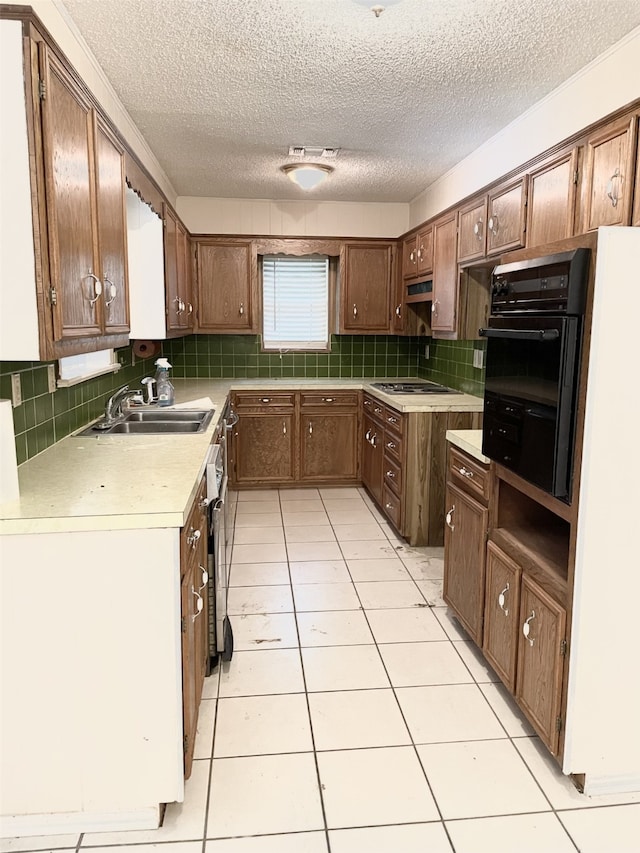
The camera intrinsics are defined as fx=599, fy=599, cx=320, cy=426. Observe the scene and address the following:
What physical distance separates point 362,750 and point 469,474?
3.72ft

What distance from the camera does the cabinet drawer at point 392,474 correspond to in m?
3.91

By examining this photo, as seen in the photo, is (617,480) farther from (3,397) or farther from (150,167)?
(150,167)

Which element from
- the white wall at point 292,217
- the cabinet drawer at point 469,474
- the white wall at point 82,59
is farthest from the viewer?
the white wall at point 292,217

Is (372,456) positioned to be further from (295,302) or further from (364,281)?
(295,302)

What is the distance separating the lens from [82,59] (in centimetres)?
230

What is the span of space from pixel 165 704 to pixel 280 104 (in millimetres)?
2656

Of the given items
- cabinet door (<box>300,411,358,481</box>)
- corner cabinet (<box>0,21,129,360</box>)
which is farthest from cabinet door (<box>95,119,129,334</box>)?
cabinet door (<box>300,411,358,481</box>)

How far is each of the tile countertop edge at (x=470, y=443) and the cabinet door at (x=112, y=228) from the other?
1466 mm

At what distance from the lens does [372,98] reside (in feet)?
9.22

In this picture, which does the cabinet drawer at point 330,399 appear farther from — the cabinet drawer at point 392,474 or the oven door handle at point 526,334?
the oven door handle at point 526,334

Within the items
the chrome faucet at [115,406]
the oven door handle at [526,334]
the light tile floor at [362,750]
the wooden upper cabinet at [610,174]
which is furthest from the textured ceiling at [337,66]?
the light tile floor at [362,750]

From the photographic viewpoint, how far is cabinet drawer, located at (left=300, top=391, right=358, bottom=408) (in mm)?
4957

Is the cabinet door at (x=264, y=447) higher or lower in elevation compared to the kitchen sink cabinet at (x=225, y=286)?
lower

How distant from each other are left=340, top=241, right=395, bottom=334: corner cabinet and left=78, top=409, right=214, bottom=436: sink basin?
6.76ft
